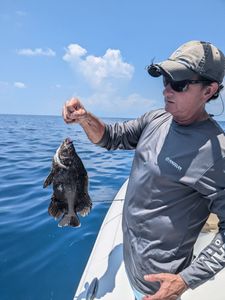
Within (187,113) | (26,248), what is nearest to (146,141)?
(187,113)

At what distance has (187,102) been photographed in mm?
Result: 2387

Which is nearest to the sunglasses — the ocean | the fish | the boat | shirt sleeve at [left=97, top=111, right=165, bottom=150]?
shirt sleeve at [left=97, top=111, right=165, bottom=150]

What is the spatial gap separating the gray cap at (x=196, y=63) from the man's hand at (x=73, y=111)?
78 centimetres

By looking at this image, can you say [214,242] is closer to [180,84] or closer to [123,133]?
[180,84]

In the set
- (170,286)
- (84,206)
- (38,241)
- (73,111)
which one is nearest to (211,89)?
(73,111)

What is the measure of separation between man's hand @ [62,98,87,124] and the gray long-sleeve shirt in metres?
0.56

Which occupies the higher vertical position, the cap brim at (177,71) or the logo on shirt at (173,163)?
the cap brim at (177,71)

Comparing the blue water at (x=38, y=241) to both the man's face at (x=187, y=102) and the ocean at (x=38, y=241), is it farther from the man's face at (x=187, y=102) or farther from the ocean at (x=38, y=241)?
the man's face at (x=187, y=102)

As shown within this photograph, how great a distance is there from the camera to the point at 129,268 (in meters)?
2.81

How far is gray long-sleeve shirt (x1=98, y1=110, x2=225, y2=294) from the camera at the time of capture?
2.26m

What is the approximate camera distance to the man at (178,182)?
2.27 meters

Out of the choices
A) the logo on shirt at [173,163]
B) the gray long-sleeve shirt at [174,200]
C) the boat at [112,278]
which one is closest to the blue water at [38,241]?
the boat at [112,278]

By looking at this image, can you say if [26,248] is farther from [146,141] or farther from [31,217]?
[146,141]

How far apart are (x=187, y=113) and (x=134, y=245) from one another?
112 centimetres
